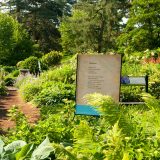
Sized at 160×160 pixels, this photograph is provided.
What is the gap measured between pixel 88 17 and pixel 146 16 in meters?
9.50

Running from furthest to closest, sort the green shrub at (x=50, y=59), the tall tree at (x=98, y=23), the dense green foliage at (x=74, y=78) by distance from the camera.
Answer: the tall tree at (x=98, y=23) < the green shrub at (x=50, y=59) < the dense green foliage at (x=74, y=78)

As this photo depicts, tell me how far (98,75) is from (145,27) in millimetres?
25395

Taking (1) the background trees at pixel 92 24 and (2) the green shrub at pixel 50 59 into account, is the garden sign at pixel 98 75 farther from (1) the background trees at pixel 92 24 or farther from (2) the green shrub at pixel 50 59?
(1) the background trees at pixel 92 24

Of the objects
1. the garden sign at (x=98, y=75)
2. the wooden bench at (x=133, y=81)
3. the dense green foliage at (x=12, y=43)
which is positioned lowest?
the wooden bench at (x=133, y=81)

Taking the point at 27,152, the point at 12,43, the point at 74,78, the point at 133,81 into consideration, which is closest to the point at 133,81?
the point at 133,81

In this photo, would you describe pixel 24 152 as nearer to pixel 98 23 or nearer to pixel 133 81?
pixel 133 81

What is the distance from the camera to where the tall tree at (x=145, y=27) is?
30.1m

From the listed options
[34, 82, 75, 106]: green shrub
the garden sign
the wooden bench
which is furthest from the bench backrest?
the garden sign

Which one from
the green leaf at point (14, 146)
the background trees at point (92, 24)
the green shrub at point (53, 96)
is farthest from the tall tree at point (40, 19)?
the green leaf at point (14, 146)

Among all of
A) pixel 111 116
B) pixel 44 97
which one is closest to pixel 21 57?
pixel 44 97

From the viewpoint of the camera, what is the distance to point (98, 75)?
5.88 meters

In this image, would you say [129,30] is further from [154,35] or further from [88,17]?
[88,17]

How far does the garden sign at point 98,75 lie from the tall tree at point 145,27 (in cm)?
2422

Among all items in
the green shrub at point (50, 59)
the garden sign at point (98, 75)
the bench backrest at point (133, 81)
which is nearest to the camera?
the garden sign at point (98, 75)
